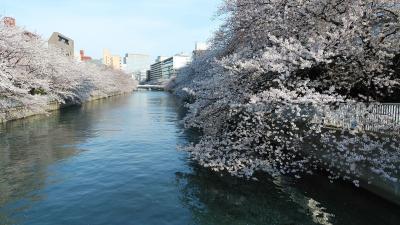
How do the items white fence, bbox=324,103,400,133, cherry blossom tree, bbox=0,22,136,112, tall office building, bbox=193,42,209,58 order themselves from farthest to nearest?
tall office building, bbox=193,42,209,58 → cherry blossom tree, bbox=0,22,136,112 → white fence, bbox=324,103,400,133

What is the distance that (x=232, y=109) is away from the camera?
48.4ft

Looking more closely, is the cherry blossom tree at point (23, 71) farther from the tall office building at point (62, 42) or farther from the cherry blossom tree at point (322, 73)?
the tall office building at point (62, 42)

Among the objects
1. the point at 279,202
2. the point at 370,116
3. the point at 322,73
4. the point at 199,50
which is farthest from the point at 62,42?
the point at 370,116

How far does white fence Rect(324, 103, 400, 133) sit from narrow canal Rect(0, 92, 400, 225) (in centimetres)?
245

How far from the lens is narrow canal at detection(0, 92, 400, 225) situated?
467 inches

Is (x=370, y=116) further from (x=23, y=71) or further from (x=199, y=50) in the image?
(x=199, y=50)

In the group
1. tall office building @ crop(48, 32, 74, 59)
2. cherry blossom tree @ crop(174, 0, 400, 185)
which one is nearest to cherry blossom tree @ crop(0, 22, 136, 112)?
cherry blossom tree @ crop(174, 0, 400, 185)

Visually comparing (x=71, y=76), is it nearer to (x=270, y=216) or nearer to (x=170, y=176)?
(x=170, y=176)

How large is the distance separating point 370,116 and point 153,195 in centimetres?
827

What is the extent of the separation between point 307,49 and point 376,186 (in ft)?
17.7

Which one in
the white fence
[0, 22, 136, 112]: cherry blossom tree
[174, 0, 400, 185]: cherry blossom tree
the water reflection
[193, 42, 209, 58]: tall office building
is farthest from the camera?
[193, 42, 209, 58]: tall office building

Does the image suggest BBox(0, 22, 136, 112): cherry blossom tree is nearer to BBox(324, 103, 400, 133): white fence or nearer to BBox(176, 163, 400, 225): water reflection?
BBox(176, 163, 400, 225): water reflection

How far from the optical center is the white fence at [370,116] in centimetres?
1280

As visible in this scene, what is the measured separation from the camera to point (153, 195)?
14.1 meters
